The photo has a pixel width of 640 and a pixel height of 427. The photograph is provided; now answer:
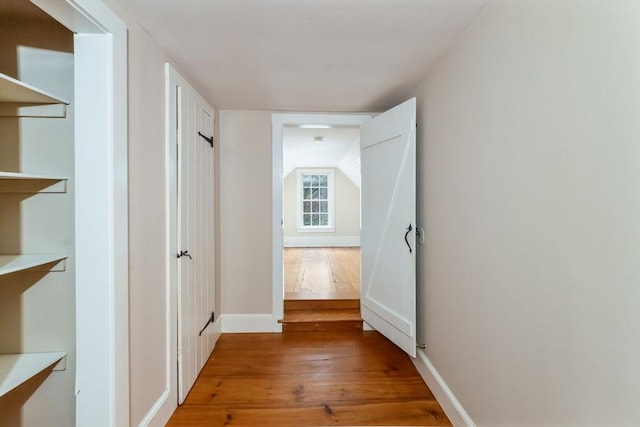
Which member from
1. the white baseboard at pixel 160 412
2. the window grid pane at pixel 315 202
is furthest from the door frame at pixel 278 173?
the window grid pane at pixel 315 202

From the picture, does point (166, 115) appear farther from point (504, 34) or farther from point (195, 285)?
point (504, 34)

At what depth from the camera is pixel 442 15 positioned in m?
1.31

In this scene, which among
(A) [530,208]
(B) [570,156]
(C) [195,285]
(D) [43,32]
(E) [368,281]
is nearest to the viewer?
(B) [570,156]

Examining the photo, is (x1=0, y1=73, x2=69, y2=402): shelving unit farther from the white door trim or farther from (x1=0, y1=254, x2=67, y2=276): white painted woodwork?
the white door trim

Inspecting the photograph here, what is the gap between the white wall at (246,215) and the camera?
9.14 feet

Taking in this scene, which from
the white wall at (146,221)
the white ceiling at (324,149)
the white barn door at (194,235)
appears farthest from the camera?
the white ceiling at (324,149)

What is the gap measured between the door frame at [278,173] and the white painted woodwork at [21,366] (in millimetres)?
1701

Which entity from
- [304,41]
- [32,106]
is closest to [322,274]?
[304,41]

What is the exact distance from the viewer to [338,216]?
23.8 feet

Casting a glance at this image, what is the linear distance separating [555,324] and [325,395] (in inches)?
58.0

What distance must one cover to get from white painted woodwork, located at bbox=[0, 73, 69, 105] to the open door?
194cm

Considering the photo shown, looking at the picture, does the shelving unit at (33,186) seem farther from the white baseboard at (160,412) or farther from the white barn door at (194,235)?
the white baseboard at (160,412)

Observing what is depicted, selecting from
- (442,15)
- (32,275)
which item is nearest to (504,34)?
(442,15)

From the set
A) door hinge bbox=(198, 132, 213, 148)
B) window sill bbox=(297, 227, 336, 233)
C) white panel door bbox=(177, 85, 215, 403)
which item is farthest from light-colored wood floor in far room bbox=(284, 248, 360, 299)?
door hinge bbox=(198, 132, 213, 148)
